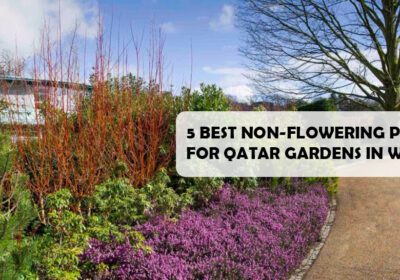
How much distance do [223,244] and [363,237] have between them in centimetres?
255

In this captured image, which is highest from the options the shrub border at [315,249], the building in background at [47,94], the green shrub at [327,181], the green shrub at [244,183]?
the building in background at [47,94]

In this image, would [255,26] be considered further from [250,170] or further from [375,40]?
[250,170]

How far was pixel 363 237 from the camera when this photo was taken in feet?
19.7

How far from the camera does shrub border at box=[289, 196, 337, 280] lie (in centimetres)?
476

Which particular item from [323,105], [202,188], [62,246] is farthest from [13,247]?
[323,105]

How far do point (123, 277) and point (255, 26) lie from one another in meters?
13.1

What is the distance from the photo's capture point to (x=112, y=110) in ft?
22.5

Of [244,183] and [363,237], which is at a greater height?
[244,183]

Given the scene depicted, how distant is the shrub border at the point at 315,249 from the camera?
4763 mm

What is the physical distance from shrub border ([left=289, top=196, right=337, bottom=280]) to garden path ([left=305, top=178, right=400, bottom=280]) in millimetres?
66

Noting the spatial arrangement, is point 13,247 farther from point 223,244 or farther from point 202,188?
point 202,188

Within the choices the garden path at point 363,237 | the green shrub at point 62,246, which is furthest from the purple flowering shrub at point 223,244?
the garden path at point 363,237

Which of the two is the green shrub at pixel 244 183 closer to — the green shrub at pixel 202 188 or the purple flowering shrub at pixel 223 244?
the purple flowering shrub at pixel 223 244

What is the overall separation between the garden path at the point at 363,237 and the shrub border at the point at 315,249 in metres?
0.07
